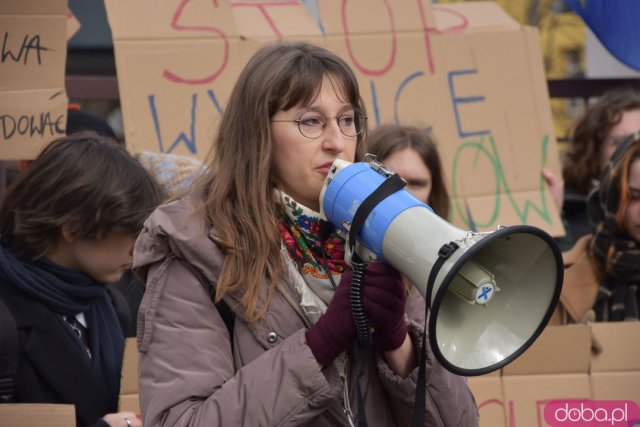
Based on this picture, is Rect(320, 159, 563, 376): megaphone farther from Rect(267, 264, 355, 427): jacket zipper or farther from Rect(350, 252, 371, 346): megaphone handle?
Rect(267, 264, 355, 427): jacket zipper

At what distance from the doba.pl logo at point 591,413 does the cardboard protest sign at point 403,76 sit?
3.04ft

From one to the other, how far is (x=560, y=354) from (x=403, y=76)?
134cm

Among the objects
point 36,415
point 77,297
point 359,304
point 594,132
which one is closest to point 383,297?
point 359,304

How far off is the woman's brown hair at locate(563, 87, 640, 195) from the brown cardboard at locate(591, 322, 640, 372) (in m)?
1.11

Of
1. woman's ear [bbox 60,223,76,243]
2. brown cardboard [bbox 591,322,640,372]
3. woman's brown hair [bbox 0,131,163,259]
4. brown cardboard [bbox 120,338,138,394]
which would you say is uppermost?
woman's brown hair [bbox 0,131,163,259]

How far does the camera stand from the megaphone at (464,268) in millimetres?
1747

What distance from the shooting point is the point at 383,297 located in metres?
1.79

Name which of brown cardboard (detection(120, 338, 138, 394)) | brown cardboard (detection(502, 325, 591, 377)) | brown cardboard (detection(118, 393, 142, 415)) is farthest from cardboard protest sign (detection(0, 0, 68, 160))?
brown cardboard (detection(502, 325, 591, 377))

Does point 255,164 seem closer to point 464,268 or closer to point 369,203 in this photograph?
point 369,203

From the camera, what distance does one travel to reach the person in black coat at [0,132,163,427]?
274 cm

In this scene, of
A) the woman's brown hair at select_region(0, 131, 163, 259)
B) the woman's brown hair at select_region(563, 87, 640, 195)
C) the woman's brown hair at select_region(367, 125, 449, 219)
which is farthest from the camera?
the woman's brown hair at select_region(563, 87, 640, 195)

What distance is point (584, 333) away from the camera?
312cm

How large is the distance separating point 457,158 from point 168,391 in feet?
7.64

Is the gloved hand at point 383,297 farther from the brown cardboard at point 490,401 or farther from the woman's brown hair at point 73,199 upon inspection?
the brown cardboard at point 490,401
